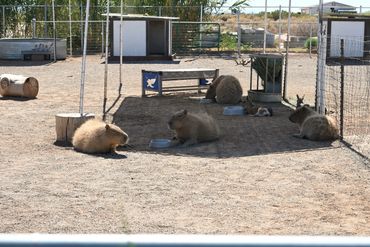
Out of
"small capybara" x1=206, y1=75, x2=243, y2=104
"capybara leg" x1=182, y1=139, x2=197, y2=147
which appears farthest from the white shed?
"capybara leg" x1=182, y1=139, x2=197, y2=147

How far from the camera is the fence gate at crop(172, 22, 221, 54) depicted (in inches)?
1387

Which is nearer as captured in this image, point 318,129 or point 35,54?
point 318,129

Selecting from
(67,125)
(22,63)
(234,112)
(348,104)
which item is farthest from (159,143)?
(22,63)

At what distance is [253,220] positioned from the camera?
588 centimetres

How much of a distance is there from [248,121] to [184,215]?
21.7 feet

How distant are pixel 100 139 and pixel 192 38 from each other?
27177 mm

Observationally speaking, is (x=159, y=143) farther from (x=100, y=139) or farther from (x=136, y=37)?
(x=136, y=37)

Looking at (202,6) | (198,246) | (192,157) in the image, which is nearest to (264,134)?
(192,157)

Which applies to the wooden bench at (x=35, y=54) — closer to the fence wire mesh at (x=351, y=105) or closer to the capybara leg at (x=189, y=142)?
the fence wire mesh at (x=351, y=105)

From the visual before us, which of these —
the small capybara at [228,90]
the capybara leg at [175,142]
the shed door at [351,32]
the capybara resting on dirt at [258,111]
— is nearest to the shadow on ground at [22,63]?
the shed door at [351,32]

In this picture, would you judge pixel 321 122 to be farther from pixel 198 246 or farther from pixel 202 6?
pixel 202 6

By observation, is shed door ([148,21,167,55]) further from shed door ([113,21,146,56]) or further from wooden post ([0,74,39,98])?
wooden post ([0,74,39,98])

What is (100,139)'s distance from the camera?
9008mm

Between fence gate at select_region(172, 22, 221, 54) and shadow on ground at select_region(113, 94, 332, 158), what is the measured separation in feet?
64.1
